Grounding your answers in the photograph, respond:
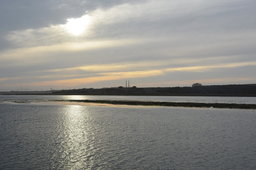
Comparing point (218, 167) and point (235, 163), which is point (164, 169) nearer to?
point (218, 167)

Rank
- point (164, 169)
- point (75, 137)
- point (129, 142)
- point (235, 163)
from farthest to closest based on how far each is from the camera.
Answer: point (75, 137)
point (129, 142)
point (235, 163)
point (164, 169)

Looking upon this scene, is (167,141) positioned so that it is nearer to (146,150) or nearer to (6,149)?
(146,150)

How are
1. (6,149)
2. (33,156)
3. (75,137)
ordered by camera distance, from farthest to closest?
(75,137), (6,149), (33,156)

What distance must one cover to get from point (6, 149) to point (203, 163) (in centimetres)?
1772

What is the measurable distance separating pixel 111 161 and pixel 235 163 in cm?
964

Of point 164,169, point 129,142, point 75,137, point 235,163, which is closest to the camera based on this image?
point 164,169

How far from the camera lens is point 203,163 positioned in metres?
21.8

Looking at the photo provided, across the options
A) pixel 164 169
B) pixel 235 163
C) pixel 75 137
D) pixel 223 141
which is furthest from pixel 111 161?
pixel 223 141

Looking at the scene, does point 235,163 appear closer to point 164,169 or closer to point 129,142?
point 164,169

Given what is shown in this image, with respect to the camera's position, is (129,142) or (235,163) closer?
(235,163)

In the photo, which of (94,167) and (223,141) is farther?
(223,141)

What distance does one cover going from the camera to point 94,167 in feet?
67.3

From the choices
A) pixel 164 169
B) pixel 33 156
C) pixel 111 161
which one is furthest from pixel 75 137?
pixel 164 169

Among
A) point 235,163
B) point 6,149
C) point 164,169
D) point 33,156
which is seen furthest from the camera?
point 6,149
